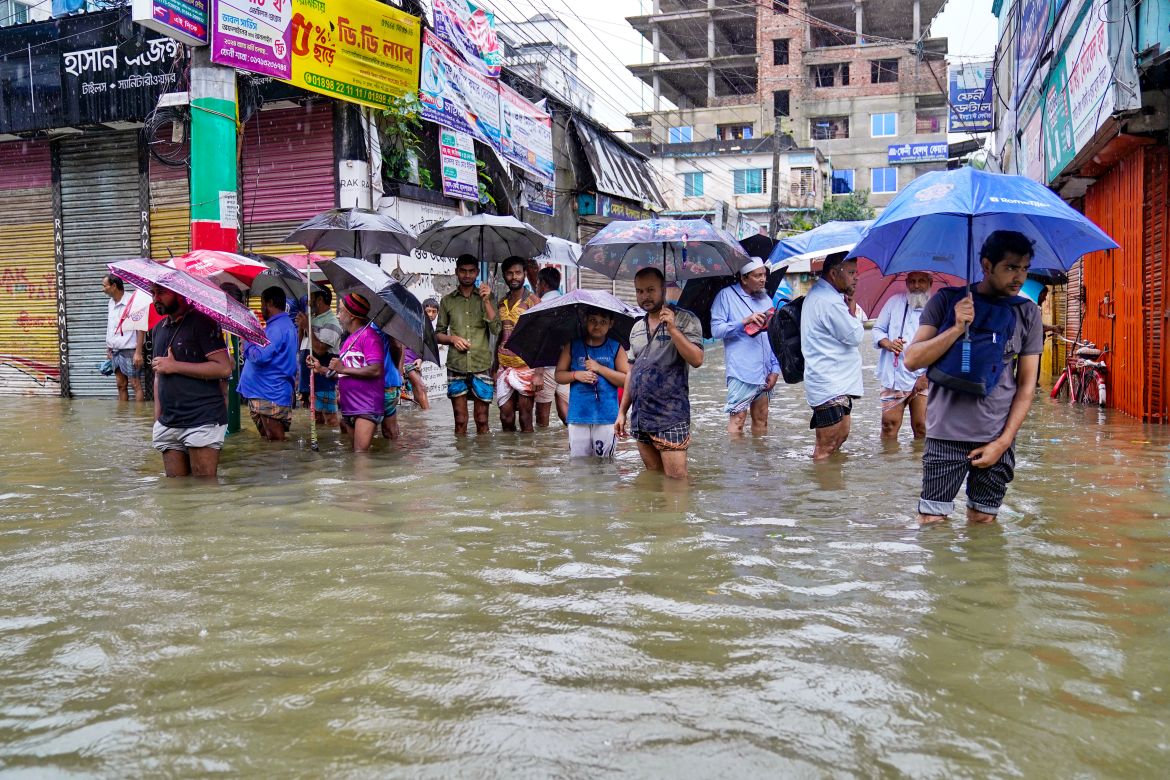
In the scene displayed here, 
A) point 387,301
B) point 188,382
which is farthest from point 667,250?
point 188,382

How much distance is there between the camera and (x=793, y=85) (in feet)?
200

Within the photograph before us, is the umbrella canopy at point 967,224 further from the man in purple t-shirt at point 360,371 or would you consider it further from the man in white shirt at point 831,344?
the man in purple t-shirt at point 360,371

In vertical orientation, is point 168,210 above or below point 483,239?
above

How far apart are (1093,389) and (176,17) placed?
38.1 ft

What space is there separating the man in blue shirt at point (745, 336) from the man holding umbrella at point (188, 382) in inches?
175

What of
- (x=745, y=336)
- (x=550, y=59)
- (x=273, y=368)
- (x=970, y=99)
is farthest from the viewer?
(x=550, y=59)

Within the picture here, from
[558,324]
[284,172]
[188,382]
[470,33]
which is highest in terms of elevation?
[470,33]

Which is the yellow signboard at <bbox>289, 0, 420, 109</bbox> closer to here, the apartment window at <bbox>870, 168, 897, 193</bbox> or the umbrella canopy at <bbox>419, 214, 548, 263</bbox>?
the umbrella canopy at <bbox>419, 214, 548, 263</bbox>

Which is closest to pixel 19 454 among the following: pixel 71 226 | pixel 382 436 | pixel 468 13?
pixel 382 436

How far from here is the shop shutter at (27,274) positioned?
49.8 ft

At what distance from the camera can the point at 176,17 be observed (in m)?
9.24

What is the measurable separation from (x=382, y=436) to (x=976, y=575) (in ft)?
22.5

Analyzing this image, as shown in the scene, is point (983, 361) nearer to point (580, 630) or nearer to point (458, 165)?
point (580, 630)

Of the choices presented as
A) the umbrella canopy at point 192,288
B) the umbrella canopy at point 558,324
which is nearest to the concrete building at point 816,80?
the umbrella canopy at point 558,324
